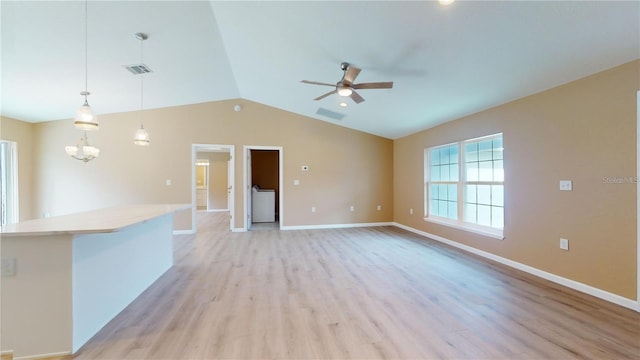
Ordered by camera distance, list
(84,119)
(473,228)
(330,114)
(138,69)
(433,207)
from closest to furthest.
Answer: (84,119) → (138,69) → (473,228) → (433,207) → (330,114)

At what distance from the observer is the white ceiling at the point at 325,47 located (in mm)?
2223

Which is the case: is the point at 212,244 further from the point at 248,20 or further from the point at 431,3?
the point at 431,3

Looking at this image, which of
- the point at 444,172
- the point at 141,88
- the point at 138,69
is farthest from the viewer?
the point at 444,172

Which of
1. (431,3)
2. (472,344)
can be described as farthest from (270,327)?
(431,3)

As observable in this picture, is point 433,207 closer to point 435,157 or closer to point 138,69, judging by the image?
point 435,157

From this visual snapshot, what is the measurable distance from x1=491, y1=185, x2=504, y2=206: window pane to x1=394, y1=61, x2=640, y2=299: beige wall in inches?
8.8

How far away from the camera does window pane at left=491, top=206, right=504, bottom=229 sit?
3.82 meters

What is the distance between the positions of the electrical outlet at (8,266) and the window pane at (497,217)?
512 cm

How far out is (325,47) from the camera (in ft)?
10.3

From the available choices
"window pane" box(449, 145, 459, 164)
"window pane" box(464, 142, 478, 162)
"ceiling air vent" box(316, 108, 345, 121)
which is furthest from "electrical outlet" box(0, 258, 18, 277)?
"window pane" box(449, 145, 459, 164)

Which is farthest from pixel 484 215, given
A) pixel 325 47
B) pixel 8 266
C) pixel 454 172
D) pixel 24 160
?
pixel 24 160

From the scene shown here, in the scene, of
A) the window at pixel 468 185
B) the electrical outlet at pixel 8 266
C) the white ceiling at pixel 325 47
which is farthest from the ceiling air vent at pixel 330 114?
the electrical outlet at pixel 8 266

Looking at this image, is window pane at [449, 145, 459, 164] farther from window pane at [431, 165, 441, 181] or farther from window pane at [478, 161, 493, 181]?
window pane at [478, 161, 493, 181]

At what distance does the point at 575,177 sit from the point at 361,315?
8.97 feet
